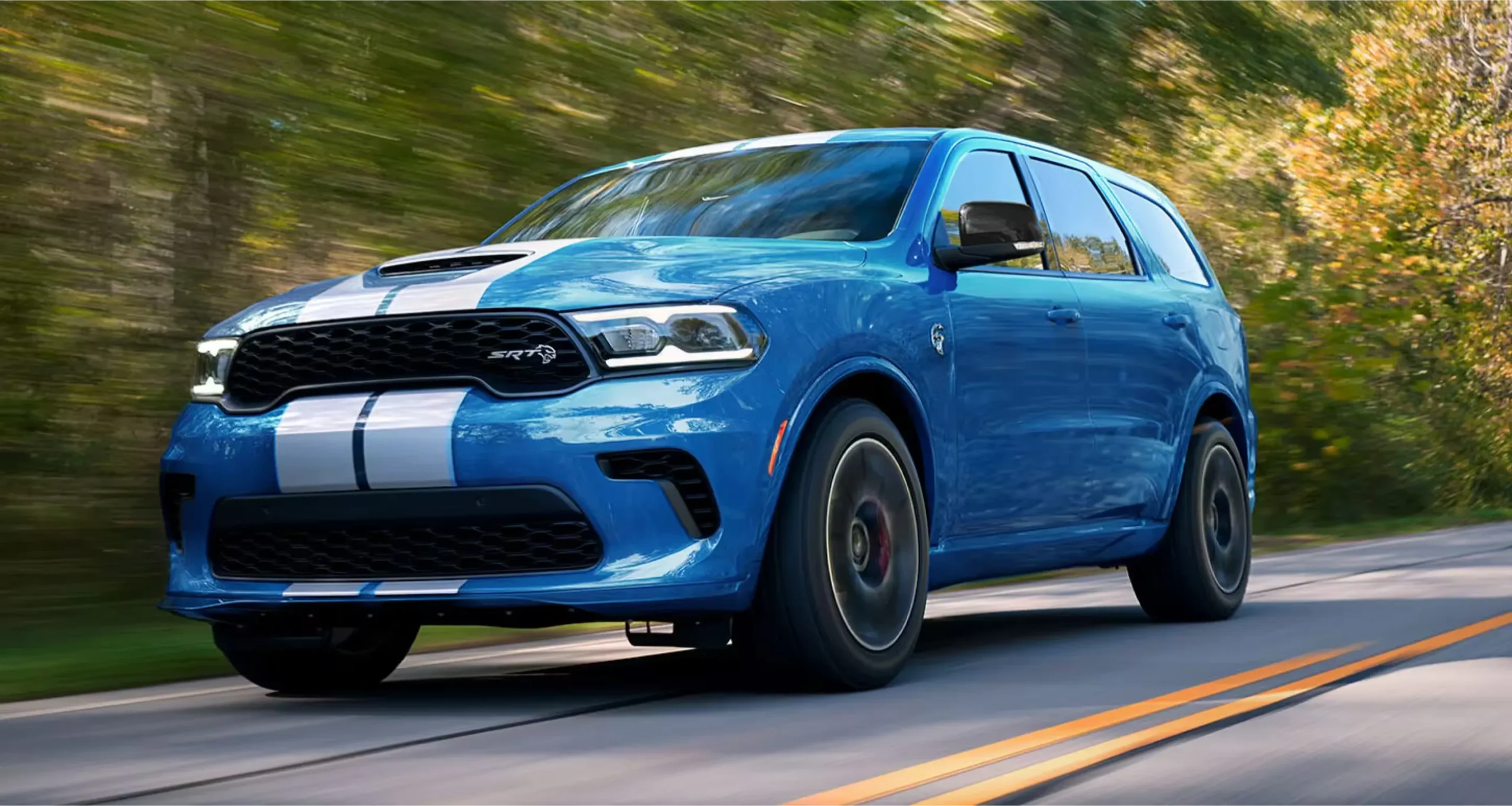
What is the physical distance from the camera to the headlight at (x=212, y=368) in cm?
588

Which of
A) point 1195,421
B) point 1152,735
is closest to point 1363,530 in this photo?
point 1195,421

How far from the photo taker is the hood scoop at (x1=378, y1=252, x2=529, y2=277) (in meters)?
5.79

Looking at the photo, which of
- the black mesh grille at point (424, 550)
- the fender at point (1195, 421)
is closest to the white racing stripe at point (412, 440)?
the black mesh grille at point (424, 550)

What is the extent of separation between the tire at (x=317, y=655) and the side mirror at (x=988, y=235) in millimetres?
2199

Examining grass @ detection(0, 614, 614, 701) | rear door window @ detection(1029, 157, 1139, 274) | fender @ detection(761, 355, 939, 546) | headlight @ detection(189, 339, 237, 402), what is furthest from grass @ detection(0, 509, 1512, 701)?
rear door window @ detection(1029, 157, 1139, 274)

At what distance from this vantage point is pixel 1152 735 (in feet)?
16.7

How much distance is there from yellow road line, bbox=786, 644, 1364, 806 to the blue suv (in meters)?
0.79

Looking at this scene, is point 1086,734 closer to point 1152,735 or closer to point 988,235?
point 1152,735

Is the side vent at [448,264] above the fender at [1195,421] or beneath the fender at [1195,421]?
above

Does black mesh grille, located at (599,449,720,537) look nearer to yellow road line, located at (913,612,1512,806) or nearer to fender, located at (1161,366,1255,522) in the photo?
yellow road line, located at (913,612,1512,806)

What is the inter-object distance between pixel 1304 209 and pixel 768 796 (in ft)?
71.3

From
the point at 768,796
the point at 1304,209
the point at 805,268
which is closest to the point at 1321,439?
the point at 1304,209

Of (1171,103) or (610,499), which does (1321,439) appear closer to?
(1171,103)

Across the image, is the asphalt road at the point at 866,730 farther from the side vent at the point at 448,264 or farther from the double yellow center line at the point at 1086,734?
the side vent at the point at 448,264
